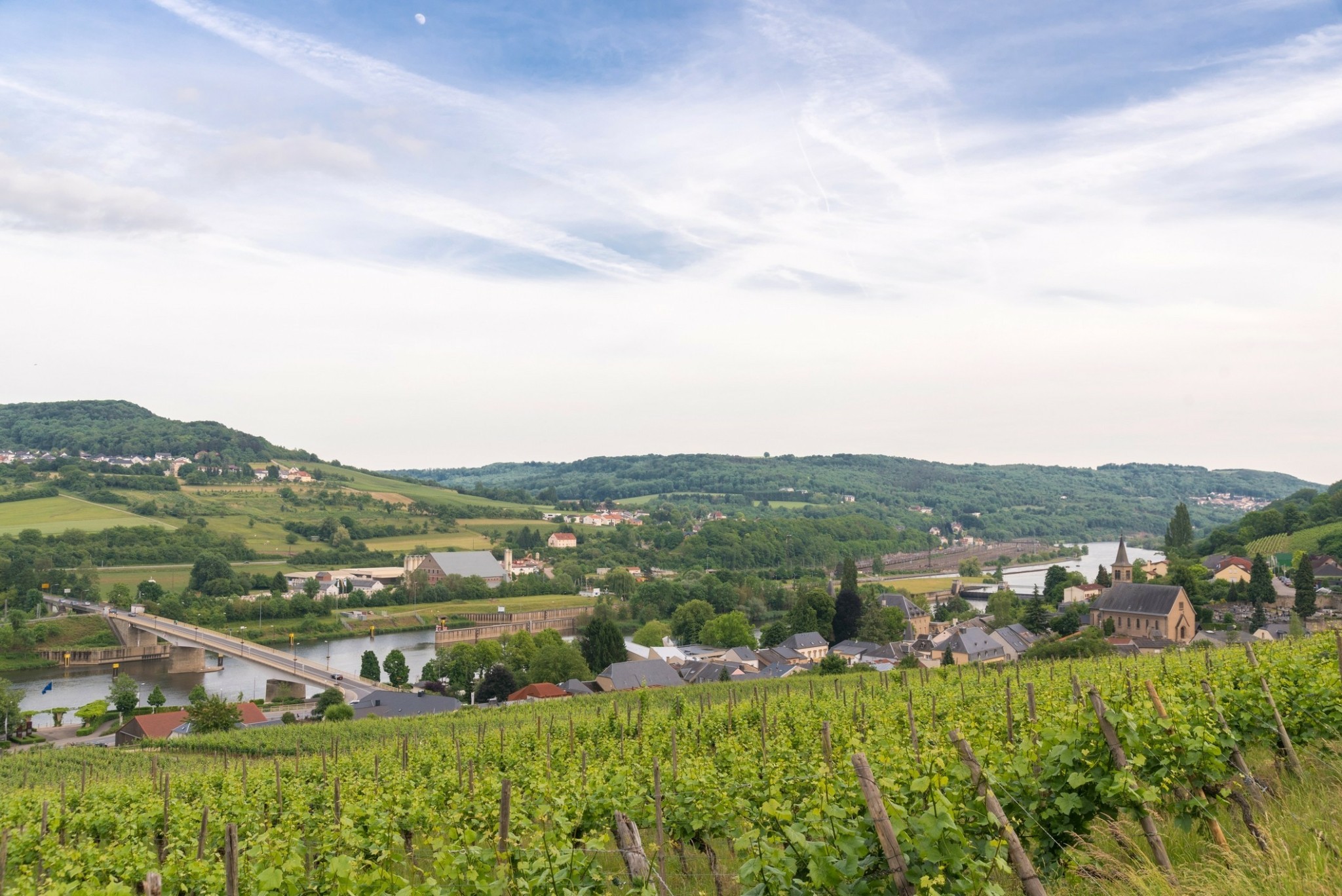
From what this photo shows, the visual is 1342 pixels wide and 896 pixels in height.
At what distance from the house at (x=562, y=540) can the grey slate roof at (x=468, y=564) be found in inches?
786

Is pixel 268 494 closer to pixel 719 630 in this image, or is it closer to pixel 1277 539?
pixel 719 630

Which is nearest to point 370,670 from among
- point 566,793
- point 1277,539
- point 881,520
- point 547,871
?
point 566,793

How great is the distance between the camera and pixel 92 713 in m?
35.9

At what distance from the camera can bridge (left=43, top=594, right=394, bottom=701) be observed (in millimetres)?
42344

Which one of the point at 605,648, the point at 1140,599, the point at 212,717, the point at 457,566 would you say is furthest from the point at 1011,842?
the point at 457,566

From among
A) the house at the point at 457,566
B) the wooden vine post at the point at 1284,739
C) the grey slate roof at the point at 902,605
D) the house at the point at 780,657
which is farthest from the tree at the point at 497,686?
the house at the point at 457,566

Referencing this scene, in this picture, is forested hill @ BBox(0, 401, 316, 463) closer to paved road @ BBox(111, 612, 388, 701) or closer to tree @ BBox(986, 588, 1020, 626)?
paved road @ BBox(111, 612, 388, 701)

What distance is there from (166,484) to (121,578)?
150 ft

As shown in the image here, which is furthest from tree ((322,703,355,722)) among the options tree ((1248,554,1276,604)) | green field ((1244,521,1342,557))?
green field ((1244,521,1342,557))

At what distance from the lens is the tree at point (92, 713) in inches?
1403

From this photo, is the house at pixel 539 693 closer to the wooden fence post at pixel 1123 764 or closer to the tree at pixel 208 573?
the wooden fence post at pixel 1123 764

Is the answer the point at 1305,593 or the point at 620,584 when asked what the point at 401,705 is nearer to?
the point at 1305,593

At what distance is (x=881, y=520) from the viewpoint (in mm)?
154750

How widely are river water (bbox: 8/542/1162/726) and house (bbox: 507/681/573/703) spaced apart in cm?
1291
